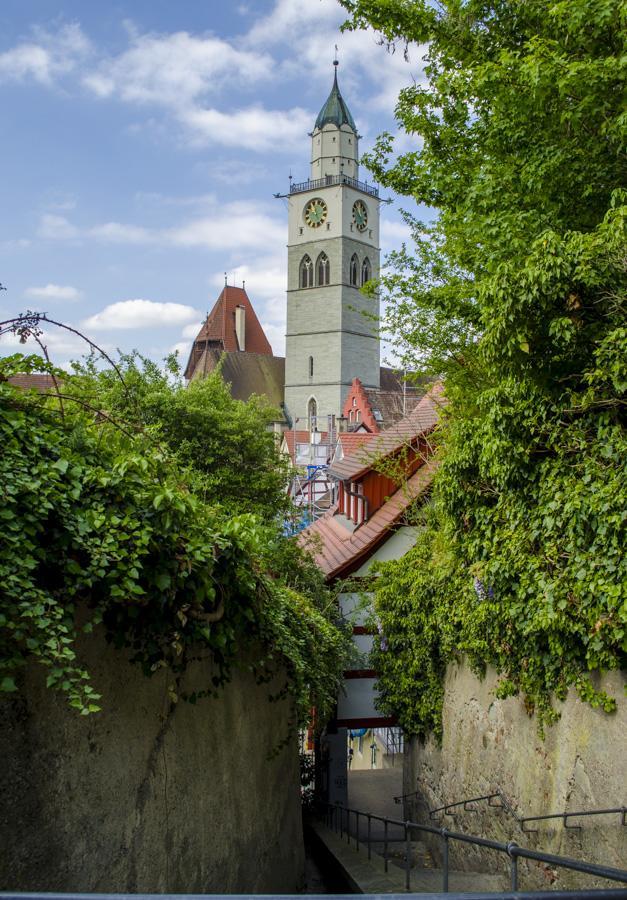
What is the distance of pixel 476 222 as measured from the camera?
7.85 m

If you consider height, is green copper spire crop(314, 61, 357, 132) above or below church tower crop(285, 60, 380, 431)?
above

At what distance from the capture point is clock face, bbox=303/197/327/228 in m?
70.1

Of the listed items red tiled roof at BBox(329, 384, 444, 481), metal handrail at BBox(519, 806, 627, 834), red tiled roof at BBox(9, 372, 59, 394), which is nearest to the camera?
red tiled roof at BBox(9, 372, 59, 394)

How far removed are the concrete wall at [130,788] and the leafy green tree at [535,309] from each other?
285cm

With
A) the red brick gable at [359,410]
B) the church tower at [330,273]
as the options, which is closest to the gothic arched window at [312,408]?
the church tower at [330,273]

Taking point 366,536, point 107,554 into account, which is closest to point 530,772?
point 107,554

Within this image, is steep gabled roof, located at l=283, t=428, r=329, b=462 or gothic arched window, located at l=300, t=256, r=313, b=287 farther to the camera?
gothic arched window, located at l=300, t=256, r=313, b=287

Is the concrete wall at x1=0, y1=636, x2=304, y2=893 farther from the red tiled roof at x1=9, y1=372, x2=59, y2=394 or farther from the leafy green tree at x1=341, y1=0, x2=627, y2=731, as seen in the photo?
A: the leafy green tree at x1=341, y1=0, x2=627, y2=731

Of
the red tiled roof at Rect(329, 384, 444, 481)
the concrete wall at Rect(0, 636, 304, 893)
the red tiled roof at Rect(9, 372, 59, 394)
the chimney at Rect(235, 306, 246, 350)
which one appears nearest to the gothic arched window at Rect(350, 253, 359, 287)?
the chimney at Rect(235, 306, 246, 350)

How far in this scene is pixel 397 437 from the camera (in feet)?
53.2

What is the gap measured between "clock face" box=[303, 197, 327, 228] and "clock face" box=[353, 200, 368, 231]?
2937mm

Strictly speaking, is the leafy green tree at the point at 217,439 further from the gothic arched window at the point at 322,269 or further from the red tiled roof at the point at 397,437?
the gothic arched window at the point at 322,269

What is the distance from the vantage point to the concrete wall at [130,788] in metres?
3.42

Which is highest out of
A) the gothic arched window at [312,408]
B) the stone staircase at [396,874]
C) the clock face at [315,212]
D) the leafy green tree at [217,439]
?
the clock face at [315,212]
